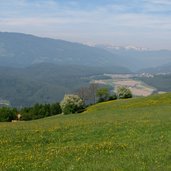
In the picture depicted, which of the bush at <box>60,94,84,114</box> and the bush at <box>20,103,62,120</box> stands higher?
the bush at <box>60,94,84,114</box>

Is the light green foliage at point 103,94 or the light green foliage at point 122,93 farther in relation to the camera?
the light green foliage at point 103,94

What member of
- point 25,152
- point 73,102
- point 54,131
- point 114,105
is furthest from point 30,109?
point 25,152

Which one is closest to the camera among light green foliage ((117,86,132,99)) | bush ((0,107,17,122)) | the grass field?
the grass field

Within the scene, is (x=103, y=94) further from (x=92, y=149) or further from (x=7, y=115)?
(x=92, y=149)

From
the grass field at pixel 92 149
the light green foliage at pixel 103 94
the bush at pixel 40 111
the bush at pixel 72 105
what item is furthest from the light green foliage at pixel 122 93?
the grass field at pixel 92 149

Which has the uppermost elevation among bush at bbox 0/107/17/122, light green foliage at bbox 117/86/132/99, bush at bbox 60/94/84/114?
light green foliage at bbox 117/86/132/99

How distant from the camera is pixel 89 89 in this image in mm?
159500

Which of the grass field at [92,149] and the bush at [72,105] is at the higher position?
the bush at [72,105]

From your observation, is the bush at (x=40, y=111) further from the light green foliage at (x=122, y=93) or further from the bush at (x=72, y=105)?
the light green foliage at (x=122, y=93)

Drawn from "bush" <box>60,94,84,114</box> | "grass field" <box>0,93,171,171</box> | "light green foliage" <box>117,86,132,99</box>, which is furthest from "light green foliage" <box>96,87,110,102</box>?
"grass field" <box>0,93,171,171</box>

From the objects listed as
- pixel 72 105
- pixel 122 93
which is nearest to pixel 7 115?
pixel 72 105

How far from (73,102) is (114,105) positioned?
2331 centimetres

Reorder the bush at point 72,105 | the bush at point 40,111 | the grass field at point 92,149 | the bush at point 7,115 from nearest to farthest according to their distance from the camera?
1. the grass field at point 92,149
2. the bush at point 72,105
3. the bush at point 7,115
4. the bush at point 40,111

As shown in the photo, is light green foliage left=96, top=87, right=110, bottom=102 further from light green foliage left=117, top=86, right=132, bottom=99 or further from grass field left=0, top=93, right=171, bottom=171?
grass field left=0, top=93, right=171, bottom=171
